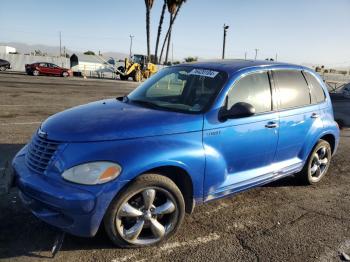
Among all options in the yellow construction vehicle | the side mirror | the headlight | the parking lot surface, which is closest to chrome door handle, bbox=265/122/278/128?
the side mirror

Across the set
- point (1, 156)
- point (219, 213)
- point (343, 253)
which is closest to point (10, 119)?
point (1, 156)

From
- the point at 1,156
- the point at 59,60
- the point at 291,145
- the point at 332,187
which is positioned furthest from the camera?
the point at 59,60

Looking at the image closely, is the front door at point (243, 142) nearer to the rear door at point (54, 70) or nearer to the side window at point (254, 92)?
the side window at point (254, 92)

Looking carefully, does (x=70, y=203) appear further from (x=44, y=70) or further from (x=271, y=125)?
(x=44, y=70)

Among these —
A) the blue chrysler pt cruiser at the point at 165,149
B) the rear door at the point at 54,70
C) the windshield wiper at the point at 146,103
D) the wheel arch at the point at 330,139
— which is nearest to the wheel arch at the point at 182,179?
the blue chrysler pt cruiser at the point at 165,149

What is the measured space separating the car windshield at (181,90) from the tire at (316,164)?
2176mm

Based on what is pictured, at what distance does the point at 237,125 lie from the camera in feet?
13.7

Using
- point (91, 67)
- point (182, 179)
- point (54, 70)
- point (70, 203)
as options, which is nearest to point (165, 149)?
point (182, 179)

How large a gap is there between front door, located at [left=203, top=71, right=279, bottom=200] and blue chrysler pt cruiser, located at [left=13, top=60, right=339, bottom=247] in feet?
0.04

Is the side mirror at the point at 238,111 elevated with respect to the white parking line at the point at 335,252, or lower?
elevated

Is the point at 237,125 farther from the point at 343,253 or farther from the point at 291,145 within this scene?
the point at 343,253

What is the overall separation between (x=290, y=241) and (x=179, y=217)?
1195 mm

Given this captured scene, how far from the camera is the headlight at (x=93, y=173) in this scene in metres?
3.21

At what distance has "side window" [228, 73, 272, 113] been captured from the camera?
169 inches
